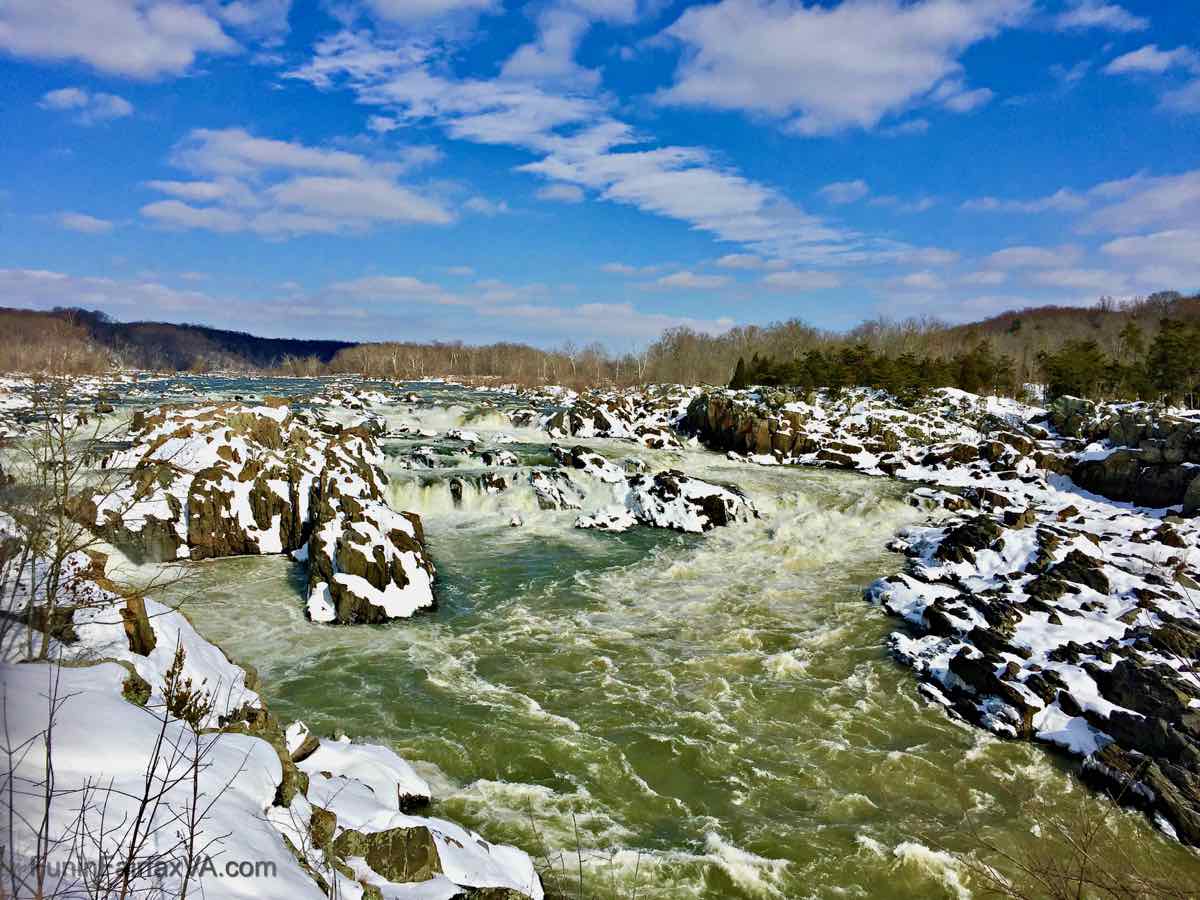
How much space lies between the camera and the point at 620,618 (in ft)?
47.6

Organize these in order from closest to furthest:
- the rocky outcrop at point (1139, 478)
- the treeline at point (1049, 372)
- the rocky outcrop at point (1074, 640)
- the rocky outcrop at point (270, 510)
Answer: the rocky outcrop at point (1074, 640)
the rocky outcrop at point (270, 510)
the rocky outcrop at point (1139, 478)
the treeline at point (1049, 372)

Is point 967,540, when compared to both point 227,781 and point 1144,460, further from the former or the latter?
point 227,781

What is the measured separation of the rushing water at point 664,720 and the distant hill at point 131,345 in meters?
6.12

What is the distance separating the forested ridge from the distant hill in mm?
61

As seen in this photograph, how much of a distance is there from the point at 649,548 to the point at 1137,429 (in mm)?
24654

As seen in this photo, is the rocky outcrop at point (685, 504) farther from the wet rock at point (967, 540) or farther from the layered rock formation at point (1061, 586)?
the wet rock at point (967, 540)

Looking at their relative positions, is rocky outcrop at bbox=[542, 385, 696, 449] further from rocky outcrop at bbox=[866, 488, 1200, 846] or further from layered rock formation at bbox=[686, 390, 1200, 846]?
rocky outcrop at bbox=[866, 488, 1200, 846]

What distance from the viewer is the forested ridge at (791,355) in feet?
47.6

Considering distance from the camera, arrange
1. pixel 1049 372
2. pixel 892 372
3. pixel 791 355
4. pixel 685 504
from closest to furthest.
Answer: pixel 685 504 → pixel 1049 372 → pixel 892 372 → pixel 791 355

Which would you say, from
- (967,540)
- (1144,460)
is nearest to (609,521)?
(967,540)

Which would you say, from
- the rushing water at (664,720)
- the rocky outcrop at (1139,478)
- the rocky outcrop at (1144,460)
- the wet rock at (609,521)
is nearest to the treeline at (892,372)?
the rocky outcrop at (1144,460)

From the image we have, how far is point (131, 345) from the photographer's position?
336 ft

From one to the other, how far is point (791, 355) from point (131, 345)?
109609 millimetres

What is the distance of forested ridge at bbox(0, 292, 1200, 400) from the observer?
14.5 meters
